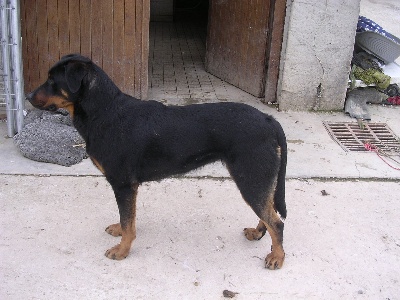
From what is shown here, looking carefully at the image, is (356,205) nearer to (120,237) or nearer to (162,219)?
(162,219)

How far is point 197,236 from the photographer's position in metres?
4.30

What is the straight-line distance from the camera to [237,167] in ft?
12.2

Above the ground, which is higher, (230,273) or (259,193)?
(259,193)

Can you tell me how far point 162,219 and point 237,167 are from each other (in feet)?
3.58

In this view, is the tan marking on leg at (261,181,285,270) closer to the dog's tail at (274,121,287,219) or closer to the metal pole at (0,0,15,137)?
the dog's tail at (274,121,287,219)

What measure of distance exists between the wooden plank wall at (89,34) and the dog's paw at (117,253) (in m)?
Answer: 3.02

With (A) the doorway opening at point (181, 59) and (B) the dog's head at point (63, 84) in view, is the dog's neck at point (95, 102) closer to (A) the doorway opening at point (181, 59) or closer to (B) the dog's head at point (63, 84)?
(B) the dog's head at point (63, 84)

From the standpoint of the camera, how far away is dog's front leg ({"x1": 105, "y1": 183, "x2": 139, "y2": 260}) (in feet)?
12.5

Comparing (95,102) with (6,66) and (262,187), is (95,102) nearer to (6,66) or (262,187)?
(262,187)

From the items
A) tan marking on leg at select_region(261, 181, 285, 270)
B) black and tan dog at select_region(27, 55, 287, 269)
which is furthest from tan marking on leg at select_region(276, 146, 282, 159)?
tan marking on leg at select_region(261, 181, 285, 270)

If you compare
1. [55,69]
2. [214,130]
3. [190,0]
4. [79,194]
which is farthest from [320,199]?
[190,0]

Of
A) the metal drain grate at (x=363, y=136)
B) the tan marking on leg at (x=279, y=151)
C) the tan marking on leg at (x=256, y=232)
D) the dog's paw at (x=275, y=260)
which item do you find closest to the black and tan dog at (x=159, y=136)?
the tan marking on leg at (x=279, y=151)

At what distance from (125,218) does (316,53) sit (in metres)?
3.75

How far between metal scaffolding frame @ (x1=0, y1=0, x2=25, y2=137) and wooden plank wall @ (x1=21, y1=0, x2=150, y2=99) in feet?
2.07
